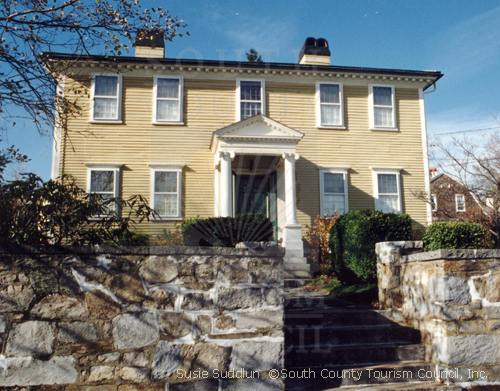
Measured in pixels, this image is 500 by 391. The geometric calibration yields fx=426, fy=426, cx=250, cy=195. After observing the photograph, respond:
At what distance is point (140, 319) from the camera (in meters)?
3.63

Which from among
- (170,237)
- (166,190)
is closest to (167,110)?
(166,190)

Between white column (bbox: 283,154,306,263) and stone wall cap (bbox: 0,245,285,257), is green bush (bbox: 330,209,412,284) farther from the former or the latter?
stone wall cap (bbox: 0,245,285,257)

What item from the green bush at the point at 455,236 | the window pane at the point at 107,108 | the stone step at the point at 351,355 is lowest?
the stone step at the point at 351,355

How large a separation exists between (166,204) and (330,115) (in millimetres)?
5714

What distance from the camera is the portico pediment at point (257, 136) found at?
1114cm

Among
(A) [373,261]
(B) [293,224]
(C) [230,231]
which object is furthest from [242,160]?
(A) [373,261]

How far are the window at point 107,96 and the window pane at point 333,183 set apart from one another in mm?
6417

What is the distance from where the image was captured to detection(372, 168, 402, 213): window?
42.6ft

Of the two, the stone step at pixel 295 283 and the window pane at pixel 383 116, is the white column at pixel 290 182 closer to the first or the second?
the stone step at pixel 295 283

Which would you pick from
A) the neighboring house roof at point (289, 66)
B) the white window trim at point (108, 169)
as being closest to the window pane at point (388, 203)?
the neighboring house roof at point (289, 66)

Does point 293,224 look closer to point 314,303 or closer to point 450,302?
point 314,303

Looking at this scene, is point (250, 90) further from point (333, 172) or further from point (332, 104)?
point (333, 172)

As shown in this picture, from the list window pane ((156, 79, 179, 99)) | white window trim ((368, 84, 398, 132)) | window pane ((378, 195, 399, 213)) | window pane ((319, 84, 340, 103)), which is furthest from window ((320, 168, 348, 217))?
window pane ((156, 79, 179, 99))

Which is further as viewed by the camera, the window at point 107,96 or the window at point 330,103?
the window at point 330,103
